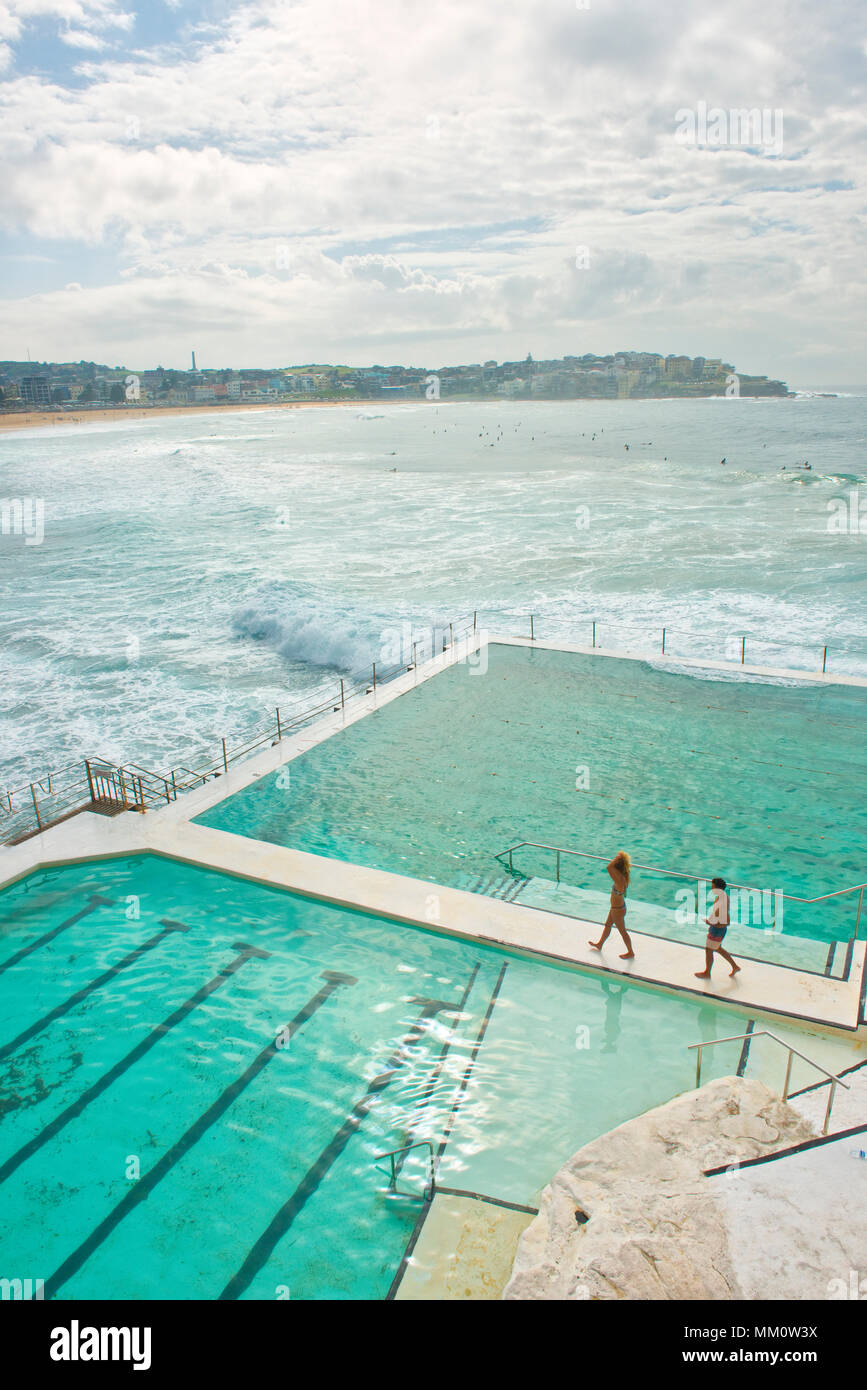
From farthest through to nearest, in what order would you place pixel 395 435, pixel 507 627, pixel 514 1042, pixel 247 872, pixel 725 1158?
1. pixel 395 435
2. pixel 507 627
3. pixel 247 872
4. pixel 514 1042
5. pixel 725 1158

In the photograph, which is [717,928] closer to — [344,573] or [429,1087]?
[429,1087]

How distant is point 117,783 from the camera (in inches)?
579

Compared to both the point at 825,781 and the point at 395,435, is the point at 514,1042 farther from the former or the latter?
the point at 395,435

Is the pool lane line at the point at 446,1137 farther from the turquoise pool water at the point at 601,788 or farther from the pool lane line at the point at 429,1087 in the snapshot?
the turquoise pool water at the point at 601,788

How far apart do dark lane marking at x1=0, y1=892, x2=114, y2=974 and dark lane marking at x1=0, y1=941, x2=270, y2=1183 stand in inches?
83.6

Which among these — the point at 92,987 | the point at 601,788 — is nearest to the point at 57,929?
the point at 92,987

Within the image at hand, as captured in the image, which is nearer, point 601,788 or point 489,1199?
point 489,1199

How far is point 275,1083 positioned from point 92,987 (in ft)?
8.91

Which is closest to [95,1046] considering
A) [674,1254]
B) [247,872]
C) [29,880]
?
[247,872]
